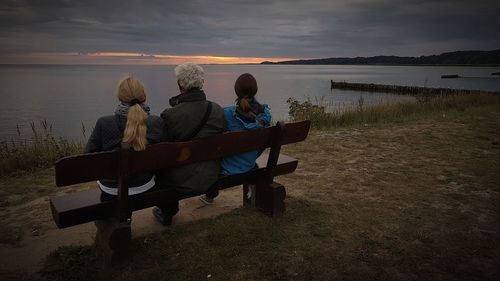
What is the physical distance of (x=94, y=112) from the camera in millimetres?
31125

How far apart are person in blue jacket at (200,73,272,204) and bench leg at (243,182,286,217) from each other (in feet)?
1.23

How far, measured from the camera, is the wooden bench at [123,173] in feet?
9.17

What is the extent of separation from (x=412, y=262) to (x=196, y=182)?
2.13m

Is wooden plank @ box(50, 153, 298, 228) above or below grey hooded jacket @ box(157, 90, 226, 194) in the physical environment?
below

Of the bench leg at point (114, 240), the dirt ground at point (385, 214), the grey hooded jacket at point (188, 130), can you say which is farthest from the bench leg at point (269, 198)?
the bench leg at point (114, 240)

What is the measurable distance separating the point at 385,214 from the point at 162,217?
2619 mm

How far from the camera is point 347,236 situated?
3.87m

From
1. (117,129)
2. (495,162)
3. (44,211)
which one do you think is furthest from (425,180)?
(44,211)

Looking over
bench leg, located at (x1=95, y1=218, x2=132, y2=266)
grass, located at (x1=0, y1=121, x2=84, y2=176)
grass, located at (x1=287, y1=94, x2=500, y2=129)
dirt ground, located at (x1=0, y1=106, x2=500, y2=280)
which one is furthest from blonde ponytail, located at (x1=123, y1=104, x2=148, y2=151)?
grass, located at (x1=287, y1=94, x2=500, y2=129)

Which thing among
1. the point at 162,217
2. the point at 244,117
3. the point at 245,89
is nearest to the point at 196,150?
the point at 244,117

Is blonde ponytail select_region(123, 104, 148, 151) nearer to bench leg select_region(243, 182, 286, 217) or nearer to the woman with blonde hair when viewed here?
the woman with blonde hair

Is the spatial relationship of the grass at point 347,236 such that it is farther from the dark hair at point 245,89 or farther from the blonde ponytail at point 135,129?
the dark hair at point 245,89

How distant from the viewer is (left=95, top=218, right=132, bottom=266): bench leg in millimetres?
3119

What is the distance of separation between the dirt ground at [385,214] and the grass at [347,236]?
2 cm
